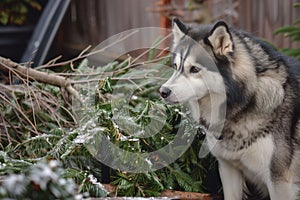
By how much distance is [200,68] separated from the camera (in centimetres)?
296

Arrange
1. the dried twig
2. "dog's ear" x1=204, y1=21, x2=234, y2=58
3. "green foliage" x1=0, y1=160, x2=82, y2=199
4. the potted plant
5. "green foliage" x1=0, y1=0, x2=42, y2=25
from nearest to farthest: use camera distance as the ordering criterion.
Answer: "green foliage" x1=0, y1=160, x2=82, y2=199 → "dog's ear" x1=204, y1=21, x2=234, y2=58 → the dried twig → the potted plant → "green foliage" x1=0, y1=0, x2=42, y2=25

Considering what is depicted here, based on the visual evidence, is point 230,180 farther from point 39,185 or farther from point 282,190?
point 39,185

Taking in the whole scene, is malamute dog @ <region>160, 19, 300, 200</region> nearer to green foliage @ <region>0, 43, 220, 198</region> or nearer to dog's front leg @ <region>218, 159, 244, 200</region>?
dog's front leg @ <region>218, 159, 244, 200</region>

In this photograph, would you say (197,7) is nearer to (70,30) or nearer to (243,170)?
(70,30)

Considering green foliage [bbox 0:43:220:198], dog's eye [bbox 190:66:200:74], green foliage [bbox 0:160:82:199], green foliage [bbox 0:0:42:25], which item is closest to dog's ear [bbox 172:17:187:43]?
dog's eye [bbox 190:66:200:74]

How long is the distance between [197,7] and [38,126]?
387 cm

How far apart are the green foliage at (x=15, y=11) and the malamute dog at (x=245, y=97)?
15.5 feet

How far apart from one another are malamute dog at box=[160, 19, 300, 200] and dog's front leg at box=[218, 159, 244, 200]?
0.15 m

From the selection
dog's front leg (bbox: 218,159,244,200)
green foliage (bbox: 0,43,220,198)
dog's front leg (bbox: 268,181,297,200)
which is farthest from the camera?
dog's front leg (bbox: 218,159,244,200)

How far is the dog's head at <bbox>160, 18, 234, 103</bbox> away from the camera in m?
2.93

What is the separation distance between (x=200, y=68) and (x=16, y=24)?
5.23 metres

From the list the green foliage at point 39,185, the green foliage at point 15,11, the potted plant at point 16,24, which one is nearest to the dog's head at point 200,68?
the green foliage at point 39,185

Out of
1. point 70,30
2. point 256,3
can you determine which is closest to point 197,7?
point 256,3

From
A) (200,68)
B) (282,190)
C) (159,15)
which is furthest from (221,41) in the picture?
(159,15)
